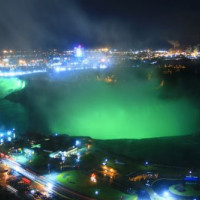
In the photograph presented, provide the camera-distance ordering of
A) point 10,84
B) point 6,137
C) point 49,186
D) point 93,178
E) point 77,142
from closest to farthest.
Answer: point 49,186, point 93,178, point 77,142, point 6,137, point 10,84

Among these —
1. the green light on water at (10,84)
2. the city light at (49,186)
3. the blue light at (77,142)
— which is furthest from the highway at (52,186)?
the green light on water at (10,84)

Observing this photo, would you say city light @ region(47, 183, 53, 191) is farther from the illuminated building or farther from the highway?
the illuminated building

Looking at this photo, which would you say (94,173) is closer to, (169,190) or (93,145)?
(169,190)

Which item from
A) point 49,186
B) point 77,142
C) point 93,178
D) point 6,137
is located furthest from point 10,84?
point 49,186

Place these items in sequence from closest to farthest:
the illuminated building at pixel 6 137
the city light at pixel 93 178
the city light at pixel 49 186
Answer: the city light at pixel 49 186 → the city light at pixel 93 178 → the illuminated building at pixel 6 137

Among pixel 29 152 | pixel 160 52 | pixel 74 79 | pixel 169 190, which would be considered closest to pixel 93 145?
pixel 29 152

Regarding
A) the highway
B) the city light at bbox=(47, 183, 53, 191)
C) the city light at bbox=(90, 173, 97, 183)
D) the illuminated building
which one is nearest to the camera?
the highway

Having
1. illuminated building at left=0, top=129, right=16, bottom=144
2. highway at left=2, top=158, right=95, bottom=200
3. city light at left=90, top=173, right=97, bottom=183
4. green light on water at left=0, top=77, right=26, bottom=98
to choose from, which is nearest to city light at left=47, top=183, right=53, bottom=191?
highway at left=2, top=158, right=95, bottom=200

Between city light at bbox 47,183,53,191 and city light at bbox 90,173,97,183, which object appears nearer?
city light at bbox 47,183,53,191

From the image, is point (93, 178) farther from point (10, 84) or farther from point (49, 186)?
point (10, 84)

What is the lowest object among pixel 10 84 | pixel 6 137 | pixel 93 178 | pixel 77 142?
pixel 93 178

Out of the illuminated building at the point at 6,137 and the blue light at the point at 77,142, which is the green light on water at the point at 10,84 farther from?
the blue light at the point at 77,142
